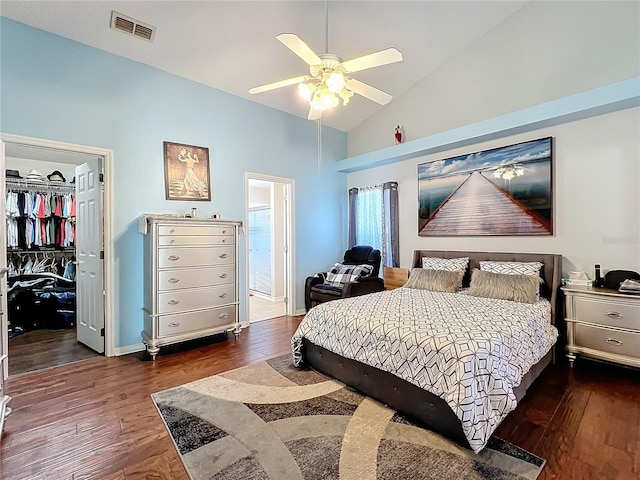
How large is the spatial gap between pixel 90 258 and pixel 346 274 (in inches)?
128

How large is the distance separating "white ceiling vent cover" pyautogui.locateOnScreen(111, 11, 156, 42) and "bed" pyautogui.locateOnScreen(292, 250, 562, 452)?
A: 10.4ft

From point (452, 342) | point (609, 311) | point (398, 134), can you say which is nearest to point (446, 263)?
point (609, 311)

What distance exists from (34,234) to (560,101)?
287 inches

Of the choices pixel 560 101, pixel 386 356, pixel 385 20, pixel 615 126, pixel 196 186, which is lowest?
pixel 386 356

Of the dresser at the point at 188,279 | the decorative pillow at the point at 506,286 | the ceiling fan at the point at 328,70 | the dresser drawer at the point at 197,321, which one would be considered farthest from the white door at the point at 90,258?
the decorative pillow at the point at 506,286

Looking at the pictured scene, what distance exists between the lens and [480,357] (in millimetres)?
1895

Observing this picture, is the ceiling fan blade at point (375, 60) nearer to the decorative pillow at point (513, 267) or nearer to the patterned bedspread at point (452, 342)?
the patterned bedspread at point (452, 342)

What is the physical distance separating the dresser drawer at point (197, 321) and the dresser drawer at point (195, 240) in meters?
0.78

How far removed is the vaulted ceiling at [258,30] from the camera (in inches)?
115

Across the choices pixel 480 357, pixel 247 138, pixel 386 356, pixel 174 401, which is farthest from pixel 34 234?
pixel 480 357

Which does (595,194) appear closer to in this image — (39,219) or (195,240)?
(195,240)

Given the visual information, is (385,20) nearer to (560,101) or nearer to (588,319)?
(560,101)

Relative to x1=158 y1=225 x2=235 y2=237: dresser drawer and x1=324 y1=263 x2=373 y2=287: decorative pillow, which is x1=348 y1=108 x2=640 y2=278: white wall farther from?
x1=158 y1=225 x2=235 y2=237: dresser drawer

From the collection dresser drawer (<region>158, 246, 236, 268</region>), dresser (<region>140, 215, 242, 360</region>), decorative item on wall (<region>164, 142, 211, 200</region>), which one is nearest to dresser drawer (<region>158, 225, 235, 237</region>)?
dresser (<region>140, 215, 242, 360</region>)
